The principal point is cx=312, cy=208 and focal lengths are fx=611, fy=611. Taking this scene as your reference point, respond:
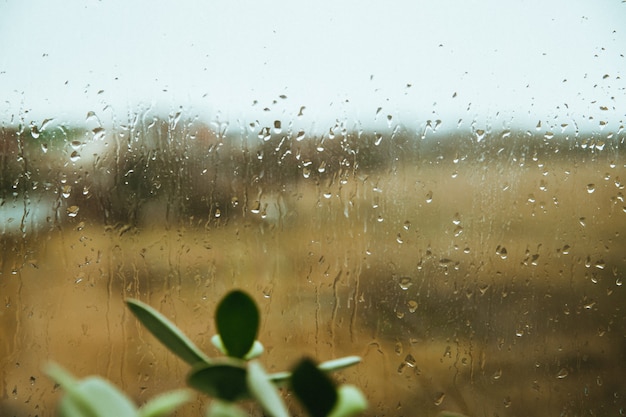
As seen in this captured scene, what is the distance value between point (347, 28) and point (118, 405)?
→ 80 centimetres

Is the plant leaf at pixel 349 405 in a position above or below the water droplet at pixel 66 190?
above

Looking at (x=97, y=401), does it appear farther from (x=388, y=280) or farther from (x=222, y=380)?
(x=388, y=280)

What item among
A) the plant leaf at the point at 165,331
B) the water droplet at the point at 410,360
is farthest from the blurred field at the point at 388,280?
the plant leaf at the point at 165,331

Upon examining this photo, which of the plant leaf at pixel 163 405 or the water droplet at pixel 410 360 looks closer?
the plant leaf at pixel 163 405

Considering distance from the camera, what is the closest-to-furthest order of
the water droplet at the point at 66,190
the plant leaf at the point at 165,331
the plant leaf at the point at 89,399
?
the plant leaf at the point at 89,399, the plant leaf at the point at 165,331, the water droplet at the point at 66,190

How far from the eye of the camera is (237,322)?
395 mm

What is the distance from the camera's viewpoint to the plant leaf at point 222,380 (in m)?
0.33

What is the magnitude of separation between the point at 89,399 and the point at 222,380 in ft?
0.23

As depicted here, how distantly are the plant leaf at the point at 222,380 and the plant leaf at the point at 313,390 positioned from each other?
3 cm

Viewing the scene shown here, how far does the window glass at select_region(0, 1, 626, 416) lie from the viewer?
95 cm

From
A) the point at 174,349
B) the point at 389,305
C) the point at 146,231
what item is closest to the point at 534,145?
the point at 389,305

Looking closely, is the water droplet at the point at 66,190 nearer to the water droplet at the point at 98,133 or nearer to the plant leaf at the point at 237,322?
the water droplet at the point at 98,133

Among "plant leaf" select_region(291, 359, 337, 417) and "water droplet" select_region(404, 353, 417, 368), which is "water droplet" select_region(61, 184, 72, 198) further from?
"plant leaf" select_region(291, 359, 337, 417)

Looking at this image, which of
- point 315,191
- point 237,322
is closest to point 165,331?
point 237,322
